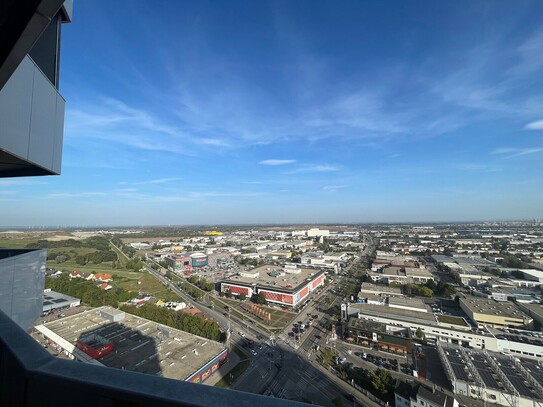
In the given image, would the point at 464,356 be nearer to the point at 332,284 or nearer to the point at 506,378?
the point at 506,378

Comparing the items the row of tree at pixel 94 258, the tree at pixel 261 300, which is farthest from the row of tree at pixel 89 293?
the row of tree at pixel 94 258

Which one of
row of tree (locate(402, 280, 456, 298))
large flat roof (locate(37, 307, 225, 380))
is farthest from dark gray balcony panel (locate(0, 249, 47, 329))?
row of tree (locate(402, 280, 456, 298))

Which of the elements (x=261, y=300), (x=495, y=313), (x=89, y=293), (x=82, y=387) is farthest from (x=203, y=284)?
(x=82, y=387)

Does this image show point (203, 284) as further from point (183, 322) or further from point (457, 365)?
point (457, 365)

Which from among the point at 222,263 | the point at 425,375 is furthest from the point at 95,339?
the point at 222,263

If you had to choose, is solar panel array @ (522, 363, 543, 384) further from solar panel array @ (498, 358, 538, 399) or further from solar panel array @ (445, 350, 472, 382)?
solar panel array @ (445, 350, 472, 382)

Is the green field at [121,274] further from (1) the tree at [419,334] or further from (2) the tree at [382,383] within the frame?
(1) the tree at [419,334]
